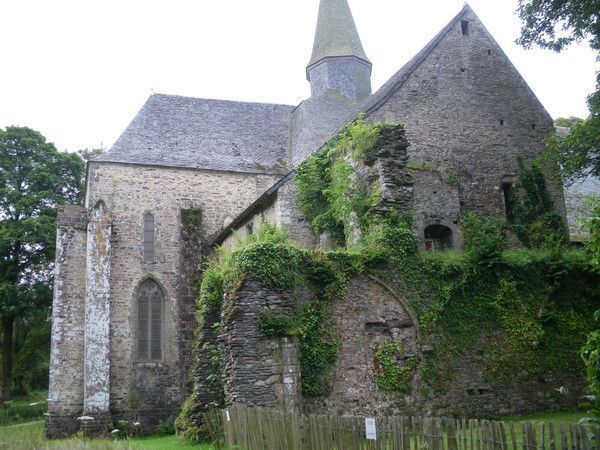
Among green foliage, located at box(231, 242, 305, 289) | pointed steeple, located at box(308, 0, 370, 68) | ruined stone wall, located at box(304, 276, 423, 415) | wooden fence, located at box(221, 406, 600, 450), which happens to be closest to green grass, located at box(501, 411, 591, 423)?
ruined stone wall, located at box(304, 276, 423, 415)

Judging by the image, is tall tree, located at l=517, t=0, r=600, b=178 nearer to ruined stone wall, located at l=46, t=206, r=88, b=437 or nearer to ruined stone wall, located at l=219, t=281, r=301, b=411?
ruined stone wall, located at l=219, t=281, r=301, b=411

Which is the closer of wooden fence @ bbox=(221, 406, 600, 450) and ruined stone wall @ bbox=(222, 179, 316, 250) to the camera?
wooden fence @ bbox=(221, 406, 600, 450)

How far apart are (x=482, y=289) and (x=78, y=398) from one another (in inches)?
565

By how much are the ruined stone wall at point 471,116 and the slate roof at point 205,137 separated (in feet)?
27.7

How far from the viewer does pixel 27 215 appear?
31.0 meters

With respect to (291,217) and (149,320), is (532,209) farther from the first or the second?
(149,320)

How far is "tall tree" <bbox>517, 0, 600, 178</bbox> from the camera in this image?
16.3 meters

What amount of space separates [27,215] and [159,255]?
10.0 metres

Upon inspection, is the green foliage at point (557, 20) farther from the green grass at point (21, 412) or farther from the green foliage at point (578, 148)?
the green grass at point (21, 412)

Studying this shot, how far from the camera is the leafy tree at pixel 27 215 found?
1161 inches

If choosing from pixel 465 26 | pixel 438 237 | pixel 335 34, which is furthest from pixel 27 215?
pixel 465 26

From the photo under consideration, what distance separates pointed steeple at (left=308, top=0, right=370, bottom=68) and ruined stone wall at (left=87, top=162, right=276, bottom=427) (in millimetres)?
8525

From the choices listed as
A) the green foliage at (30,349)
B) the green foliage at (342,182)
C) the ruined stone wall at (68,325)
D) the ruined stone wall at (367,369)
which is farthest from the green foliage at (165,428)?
the green foliage at (30,349)

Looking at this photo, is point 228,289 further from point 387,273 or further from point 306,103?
point 306,103
